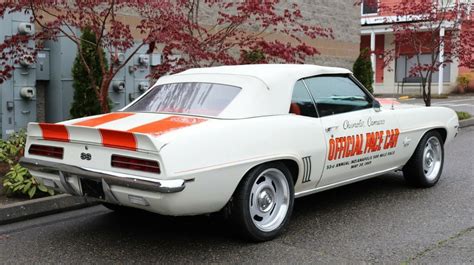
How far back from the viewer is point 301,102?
5176 millimetres

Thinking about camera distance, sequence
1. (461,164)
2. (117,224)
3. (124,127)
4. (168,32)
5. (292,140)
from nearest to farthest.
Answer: (124,127), (292,140), (117,224), (168,32), (461,164)

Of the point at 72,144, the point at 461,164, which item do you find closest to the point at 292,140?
the point at 72,144

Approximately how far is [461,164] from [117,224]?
17.8ft

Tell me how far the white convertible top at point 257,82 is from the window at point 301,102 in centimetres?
8

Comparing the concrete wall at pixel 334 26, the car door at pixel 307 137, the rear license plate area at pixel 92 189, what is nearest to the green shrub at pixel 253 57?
the car door at pixel 307 137

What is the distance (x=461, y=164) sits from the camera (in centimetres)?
822

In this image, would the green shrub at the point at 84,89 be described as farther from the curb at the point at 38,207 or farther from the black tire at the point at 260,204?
the black tire at the point at 260,204

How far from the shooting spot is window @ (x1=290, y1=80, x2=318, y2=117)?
511 cm

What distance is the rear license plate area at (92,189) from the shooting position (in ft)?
14.1

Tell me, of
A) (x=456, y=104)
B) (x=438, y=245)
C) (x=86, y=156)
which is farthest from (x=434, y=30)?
(x=86, y=156)

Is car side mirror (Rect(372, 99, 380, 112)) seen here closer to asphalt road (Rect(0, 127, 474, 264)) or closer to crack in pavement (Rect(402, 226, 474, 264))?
asphalt road (Rect(0, 127, 474, 264))

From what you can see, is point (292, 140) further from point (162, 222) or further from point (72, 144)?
point (72, 144)

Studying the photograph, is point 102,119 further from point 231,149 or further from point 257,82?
point 257,82

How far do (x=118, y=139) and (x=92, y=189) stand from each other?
53cm
